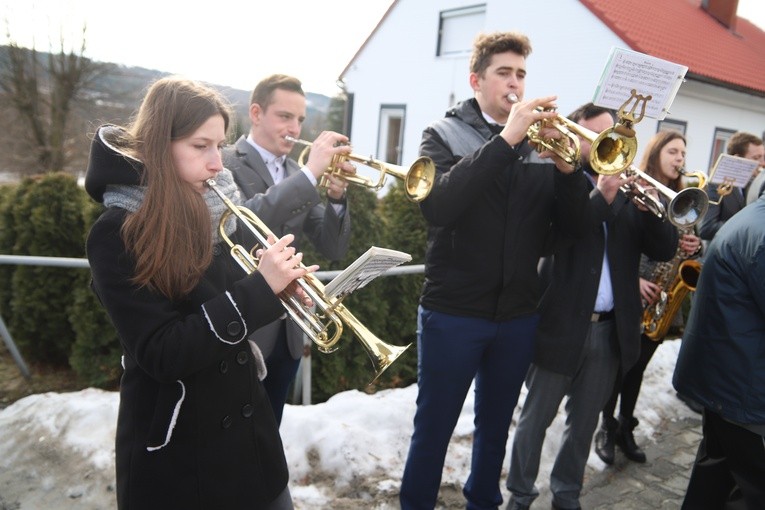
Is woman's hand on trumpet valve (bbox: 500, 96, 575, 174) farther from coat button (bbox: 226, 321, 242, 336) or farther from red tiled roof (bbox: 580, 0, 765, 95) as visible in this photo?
red tiled roof (bbox: 580, 0, 765, 95)

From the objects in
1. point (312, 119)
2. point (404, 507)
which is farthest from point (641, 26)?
point (312, 119)

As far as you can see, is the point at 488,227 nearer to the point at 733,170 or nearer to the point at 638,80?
the point at 638,80

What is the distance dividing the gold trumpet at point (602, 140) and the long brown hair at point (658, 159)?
113 cm

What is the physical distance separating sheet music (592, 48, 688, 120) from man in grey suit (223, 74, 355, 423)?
1.24 m

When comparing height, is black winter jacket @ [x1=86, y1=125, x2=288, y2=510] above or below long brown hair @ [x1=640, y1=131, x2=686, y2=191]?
below

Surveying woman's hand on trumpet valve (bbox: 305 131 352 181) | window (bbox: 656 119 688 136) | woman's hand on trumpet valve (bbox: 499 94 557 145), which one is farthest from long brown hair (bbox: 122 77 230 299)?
window (bbox: 656 119 688 136)

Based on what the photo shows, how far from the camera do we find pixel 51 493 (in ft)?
9.40

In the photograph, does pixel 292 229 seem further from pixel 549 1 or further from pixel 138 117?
pixel 549 1

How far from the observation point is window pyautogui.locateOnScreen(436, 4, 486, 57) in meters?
13.1

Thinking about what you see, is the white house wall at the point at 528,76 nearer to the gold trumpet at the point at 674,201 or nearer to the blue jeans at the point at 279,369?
the gold trumpet at the point at 674,201

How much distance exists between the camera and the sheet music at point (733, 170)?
4508 mm

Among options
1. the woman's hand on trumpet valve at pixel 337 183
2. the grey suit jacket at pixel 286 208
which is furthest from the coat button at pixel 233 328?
the woman's hand on trumpet valve at pixel 337 183

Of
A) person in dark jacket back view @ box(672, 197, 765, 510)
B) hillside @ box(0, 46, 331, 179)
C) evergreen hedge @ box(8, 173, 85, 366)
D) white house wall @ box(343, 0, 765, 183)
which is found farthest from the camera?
hillside @ box(0, 46, 331, 179)

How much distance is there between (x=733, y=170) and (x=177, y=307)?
185 inches
